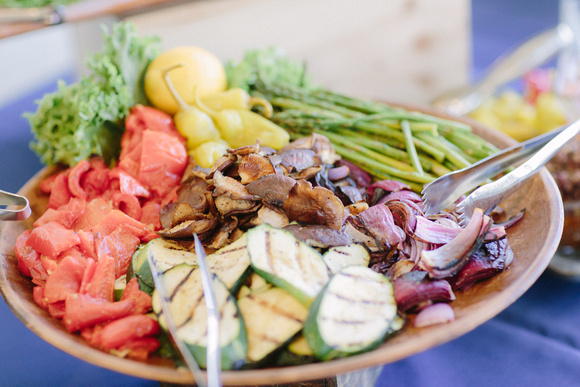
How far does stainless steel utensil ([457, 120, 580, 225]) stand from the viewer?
5.01 feet

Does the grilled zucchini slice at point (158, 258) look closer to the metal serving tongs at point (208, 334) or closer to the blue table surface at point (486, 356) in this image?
the metal serving tongs at point (208, 334)

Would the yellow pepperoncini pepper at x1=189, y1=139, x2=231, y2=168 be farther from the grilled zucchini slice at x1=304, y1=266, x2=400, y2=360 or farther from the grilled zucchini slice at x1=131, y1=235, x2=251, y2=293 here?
the grilled zucchini slice at x1=304, y1=266, x2=400, y2=360

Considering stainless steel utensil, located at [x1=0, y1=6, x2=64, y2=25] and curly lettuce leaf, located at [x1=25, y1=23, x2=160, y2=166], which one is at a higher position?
stainless steel utensil, located at [x1=0, y1=6, x2=64, y2=25]

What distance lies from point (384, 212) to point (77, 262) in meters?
0.99

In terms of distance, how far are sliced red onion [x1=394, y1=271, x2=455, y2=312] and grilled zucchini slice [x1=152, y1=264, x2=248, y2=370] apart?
A: 430mm

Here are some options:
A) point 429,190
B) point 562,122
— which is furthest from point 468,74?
point 429,190

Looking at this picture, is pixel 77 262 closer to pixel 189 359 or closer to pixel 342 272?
pixel 189 359

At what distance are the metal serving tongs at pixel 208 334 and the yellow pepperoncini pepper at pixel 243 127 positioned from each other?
93cm

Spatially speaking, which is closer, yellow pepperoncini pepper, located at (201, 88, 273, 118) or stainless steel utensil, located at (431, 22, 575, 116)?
yellow pepperoncini pepper, located at (201, 88, 273, 118)

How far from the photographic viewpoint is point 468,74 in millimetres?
4016

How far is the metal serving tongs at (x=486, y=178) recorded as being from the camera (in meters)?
1.54

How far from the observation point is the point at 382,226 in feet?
4.67

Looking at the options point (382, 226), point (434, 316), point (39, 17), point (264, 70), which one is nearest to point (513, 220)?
point (382, 226)

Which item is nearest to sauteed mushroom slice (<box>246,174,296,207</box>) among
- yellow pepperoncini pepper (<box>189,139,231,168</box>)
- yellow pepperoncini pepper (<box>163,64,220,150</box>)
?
yellow pepperoncini pepper (<box>189,139,231,168</box>)
